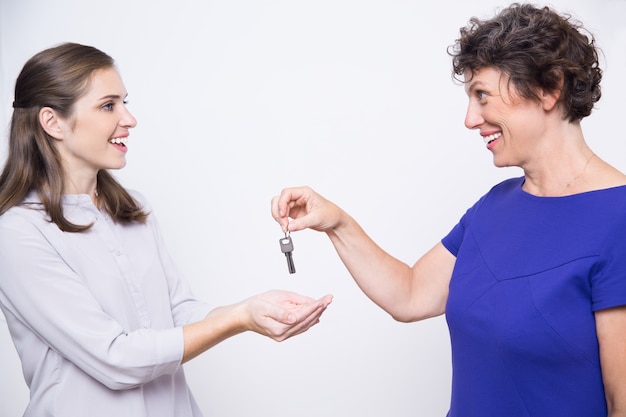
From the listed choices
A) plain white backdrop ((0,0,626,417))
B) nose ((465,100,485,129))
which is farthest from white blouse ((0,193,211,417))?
plain white backdrop ((0,0,626,417))

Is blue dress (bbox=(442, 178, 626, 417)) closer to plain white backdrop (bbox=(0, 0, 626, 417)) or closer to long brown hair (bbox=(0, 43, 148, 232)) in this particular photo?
long brown hair (bbox=(0, 43, 148, 232))

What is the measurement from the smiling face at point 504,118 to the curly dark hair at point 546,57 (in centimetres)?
3

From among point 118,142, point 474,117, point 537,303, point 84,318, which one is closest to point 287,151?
point 118,142

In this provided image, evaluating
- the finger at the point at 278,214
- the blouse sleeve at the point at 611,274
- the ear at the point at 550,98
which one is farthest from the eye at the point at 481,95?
the finger at the point at 278,214

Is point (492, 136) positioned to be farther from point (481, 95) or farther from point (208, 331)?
point (208, 331)

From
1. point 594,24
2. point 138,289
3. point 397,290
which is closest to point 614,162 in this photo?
point 594,24

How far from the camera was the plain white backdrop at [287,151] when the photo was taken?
320 cm

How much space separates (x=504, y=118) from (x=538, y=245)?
0.33 metres

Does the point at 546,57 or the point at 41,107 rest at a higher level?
the point at 41,107

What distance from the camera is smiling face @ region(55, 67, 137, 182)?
1.96 meters

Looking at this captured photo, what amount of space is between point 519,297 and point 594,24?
189 centimetres

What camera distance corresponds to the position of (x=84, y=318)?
1.74 metres

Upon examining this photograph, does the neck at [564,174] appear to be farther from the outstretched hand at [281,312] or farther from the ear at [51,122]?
the ear at [51,122]

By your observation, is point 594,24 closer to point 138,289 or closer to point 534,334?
point 534,334
